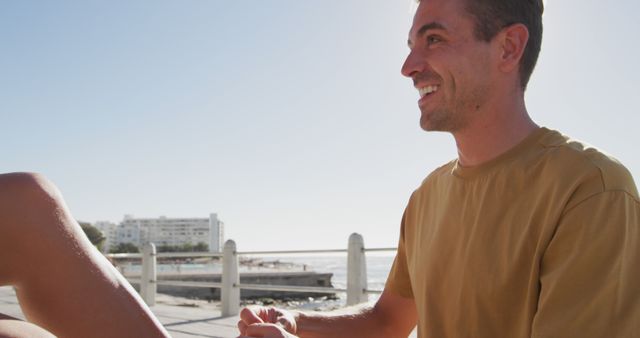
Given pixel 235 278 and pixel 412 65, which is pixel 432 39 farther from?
pixel 235 278

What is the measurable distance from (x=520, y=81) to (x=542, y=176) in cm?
36

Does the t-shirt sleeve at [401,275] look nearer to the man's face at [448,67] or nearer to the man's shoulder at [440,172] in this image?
the man's shoulder at [440,172]

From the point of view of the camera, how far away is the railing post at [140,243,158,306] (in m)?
7.68

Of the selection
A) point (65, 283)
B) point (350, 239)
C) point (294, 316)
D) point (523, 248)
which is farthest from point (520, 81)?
point (350, 239)

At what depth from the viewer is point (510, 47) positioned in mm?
1376

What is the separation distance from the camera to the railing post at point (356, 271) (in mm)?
5000

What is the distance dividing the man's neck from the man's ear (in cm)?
10

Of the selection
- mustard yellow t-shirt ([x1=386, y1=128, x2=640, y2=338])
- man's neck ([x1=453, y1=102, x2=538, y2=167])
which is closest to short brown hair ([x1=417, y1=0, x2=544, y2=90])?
man's neck ([x1=453, y1=102, x2=538, y2=167])

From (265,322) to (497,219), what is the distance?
57 centimetres

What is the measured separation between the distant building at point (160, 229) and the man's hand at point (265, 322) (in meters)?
136

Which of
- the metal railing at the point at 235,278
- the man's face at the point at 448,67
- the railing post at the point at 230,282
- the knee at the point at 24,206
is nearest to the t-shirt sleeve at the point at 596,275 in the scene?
the man's face at the point at 448,67

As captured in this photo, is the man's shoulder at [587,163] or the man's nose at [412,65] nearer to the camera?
the man's shoulder at [587,163]

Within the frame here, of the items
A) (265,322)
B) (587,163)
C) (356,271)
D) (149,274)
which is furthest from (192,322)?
(587,163)

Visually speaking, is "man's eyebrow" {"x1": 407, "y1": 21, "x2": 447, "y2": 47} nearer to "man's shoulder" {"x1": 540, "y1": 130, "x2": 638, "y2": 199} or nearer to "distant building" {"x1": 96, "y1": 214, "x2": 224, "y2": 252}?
"man's shoulder" {"x1": 540, "y1": 130, "x2": 638, "y2": 199}
